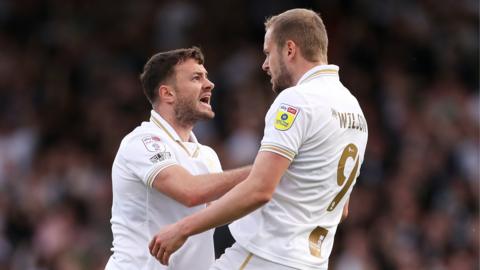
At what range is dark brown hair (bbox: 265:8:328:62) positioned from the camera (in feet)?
19.4

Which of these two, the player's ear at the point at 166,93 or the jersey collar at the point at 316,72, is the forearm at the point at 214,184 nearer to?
the jersey collar at the point at 316,72

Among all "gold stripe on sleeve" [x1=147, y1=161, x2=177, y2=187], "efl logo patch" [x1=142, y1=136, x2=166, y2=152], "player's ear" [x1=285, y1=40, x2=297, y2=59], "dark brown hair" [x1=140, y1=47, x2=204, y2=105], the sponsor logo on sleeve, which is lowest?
"gold stripe on sleeve" [x1=147, y1=161, x2=177, y2=187]

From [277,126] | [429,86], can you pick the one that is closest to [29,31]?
[429,86]

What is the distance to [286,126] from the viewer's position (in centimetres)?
561

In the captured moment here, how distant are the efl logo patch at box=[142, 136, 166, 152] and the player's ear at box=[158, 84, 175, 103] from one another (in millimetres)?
358

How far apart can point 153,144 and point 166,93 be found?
0.50 m

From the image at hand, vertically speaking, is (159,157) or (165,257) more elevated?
(159,157)

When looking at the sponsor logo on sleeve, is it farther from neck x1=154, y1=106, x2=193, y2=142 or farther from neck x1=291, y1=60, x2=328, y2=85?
neck x1=291, y1=60, x2=328, y2=85

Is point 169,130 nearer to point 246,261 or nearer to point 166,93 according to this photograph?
point 166,93

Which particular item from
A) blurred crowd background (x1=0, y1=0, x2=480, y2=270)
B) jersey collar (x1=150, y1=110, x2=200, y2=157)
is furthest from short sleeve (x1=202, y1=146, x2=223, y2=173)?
blurred crowd background (x1=0, y1=0, x2=480, y2=270)

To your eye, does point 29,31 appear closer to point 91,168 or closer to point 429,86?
point 91,168

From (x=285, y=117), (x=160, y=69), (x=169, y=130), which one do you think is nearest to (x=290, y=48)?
(x=285, y=117)

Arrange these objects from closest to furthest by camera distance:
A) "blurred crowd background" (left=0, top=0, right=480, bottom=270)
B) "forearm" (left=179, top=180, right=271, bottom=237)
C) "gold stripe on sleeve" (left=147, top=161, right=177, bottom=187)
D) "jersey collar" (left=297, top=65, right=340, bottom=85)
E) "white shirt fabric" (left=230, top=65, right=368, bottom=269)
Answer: "forearm" (left=179, top=180, right=271, bottom=237) < "white shirt fabric" (left=230, top=65, right=368, bottom=269) < "jersey collar" (left=297, top=65, right=340, bottom=85) < "gold stripe on sleeve" (left=147, top=161, right=177, bottom=187) < "blurred crowd background" (left=0, top=0, right=480, bottom=270)

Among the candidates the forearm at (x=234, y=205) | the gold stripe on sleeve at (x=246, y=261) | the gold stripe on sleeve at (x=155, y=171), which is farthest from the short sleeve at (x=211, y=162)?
the forearm at (x=234, y=205)
